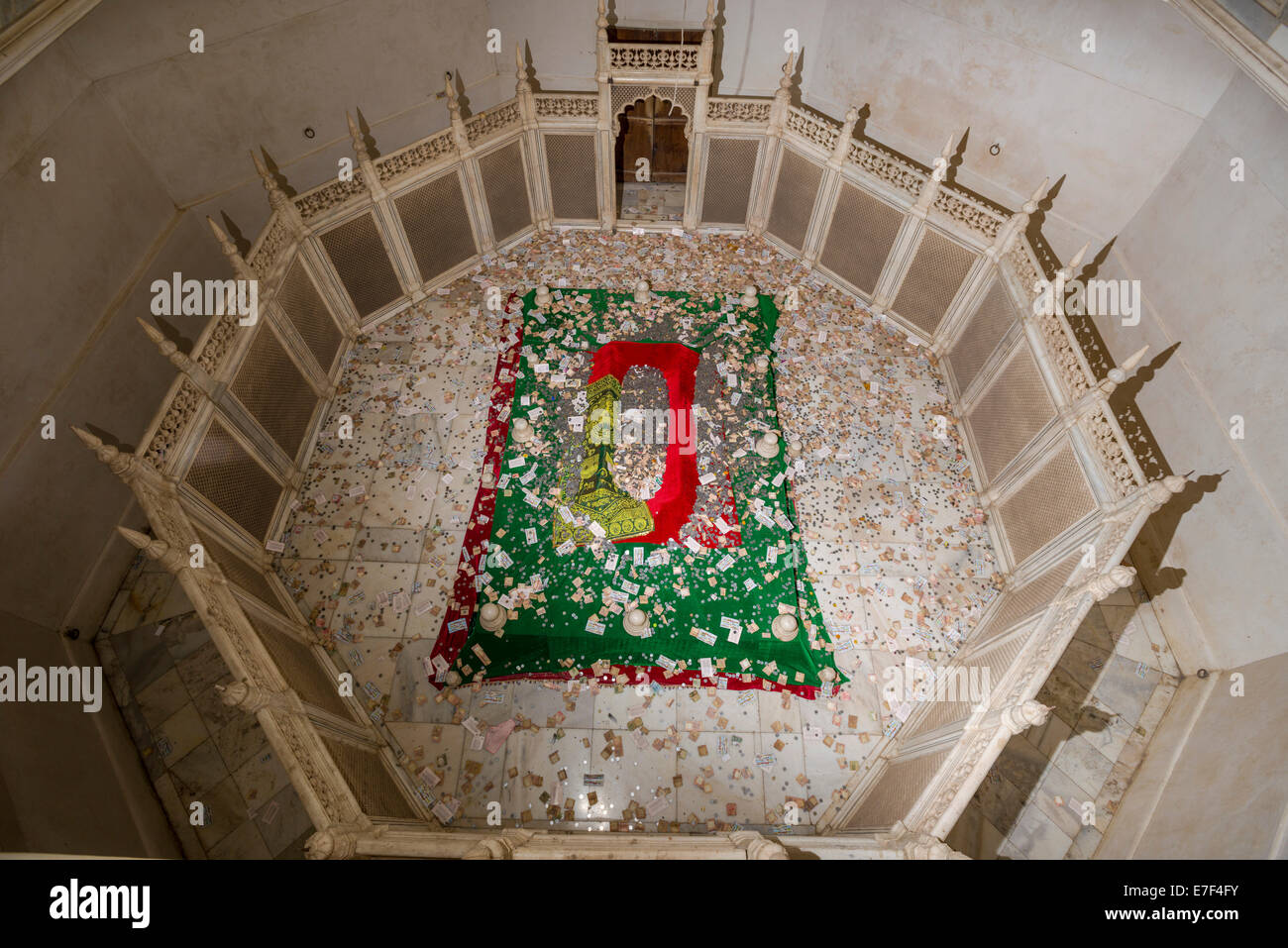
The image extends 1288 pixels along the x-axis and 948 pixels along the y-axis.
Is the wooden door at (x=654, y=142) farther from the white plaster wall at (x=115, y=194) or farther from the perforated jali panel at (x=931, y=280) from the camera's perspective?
the perforated jali panel at (x=931, y=280)

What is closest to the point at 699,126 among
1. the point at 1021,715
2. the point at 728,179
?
the point at 728,179

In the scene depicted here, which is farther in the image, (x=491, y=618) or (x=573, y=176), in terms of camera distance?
(x=573, y=176)

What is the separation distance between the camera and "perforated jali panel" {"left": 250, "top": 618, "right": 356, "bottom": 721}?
5.31 meters

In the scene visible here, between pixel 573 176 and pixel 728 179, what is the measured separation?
9.62 feet

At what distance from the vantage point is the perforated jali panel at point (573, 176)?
388 inches

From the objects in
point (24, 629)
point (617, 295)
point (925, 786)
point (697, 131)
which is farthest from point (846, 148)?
point (24, 629)

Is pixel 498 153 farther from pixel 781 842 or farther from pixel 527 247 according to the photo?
pixel 781 842

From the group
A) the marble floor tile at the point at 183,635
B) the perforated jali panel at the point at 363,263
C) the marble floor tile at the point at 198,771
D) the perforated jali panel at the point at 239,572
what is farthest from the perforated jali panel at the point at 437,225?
the marble floor tile at the point at 198,771

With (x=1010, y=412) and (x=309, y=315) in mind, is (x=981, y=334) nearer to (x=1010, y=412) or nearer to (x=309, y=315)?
(x=1010, y=412)

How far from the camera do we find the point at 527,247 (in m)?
10.6

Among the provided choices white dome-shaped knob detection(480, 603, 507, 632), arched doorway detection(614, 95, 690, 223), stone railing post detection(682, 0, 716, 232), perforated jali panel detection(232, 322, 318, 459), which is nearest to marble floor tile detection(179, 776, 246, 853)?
white dome-shaped knob detection(480, 603, 507, 632)

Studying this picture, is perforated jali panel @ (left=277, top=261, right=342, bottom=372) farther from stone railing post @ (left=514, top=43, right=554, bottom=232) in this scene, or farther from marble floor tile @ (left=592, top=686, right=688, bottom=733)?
marble floor tile @ (left=592, top=686, right=688, bottom=733)

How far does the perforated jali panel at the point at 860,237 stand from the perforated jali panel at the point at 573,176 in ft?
14.8

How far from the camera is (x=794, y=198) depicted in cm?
1002
